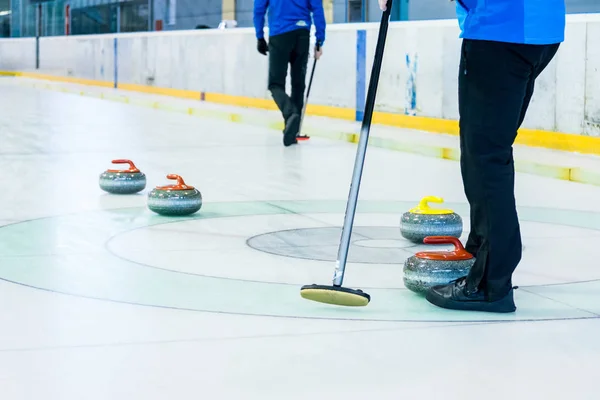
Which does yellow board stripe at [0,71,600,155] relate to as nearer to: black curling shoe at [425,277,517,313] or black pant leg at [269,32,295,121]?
black pant leg at [269,32,295,121]

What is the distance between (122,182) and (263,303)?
130 inches

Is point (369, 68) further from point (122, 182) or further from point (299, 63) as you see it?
point (122, 182)

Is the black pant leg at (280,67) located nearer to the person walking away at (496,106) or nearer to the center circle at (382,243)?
the center circle at (382,243)

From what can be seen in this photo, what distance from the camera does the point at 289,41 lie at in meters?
11.2

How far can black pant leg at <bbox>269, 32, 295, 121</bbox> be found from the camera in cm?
1115

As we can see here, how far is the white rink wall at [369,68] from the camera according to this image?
10109 millimetres

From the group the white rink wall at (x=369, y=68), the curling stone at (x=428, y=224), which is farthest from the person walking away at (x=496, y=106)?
the white rink wall at (x=369, y=68)

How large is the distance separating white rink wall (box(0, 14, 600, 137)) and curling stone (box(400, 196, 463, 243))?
5099 millimetres

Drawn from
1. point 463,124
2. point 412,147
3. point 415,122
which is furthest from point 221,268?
point 415,122

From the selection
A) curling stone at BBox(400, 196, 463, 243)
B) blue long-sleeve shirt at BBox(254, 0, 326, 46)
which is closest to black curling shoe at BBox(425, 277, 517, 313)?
curling stone at BBox(400, 196, 463, 243)

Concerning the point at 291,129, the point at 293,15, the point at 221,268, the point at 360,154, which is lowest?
the point at 221,268

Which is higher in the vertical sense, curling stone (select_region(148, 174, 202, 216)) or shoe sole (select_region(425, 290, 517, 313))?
curling stone (select_region(148, 174, 202, 216))

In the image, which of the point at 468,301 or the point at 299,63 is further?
the point at 299,63

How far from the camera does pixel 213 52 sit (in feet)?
64.4
